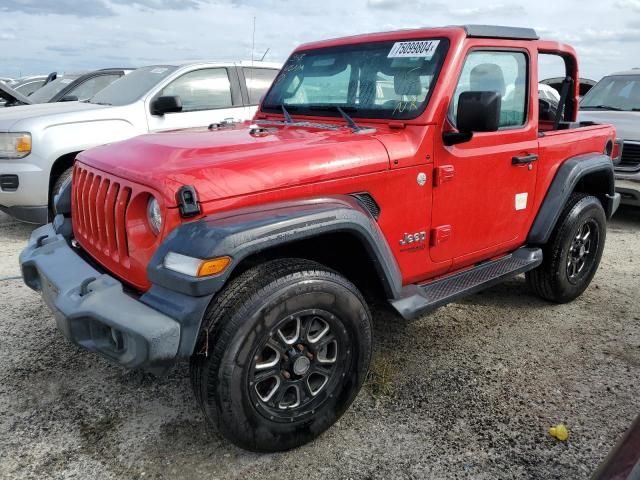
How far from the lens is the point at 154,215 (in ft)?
7.55

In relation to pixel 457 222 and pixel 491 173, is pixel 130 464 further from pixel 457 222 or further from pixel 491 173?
pixel 491 173

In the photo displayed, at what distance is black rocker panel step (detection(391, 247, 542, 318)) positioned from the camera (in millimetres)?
2818

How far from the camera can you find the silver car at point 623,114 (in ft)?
20.9

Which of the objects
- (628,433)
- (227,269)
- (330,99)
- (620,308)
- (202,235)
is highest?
(330,99)

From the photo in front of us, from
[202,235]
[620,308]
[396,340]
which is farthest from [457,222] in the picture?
[620,308]

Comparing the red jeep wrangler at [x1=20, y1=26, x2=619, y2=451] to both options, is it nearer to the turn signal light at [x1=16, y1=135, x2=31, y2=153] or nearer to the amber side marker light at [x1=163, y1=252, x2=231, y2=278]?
the amber side marker light at [x1=163, y1=252, x2=231, y2=278]

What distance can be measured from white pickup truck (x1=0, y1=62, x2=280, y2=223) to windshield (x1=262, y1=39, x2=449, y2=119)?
1561mm

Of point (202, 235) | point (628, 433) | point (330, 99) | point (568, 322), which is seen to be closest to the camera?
point (628, 433)

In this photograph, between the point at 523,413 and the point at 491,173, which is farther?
the point at 491,173

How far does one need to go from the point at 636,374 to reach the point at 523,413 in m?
0.91

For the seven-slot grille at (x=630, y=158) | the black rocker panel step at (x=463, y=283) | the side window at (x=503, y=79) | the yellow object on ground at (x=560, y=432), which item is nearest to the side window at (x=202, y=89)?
the side window at (x=503, y=79)

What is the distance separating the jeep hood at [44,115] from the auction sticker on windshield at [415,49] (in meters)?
3.71

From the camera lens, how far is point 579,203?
386 centimetres

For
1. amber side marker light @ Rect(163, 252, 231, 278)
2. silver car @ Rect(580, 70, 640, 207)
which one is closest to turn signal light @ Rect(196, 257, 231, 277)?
amber side marker light @ Rect(163, 252, 231, 278)
